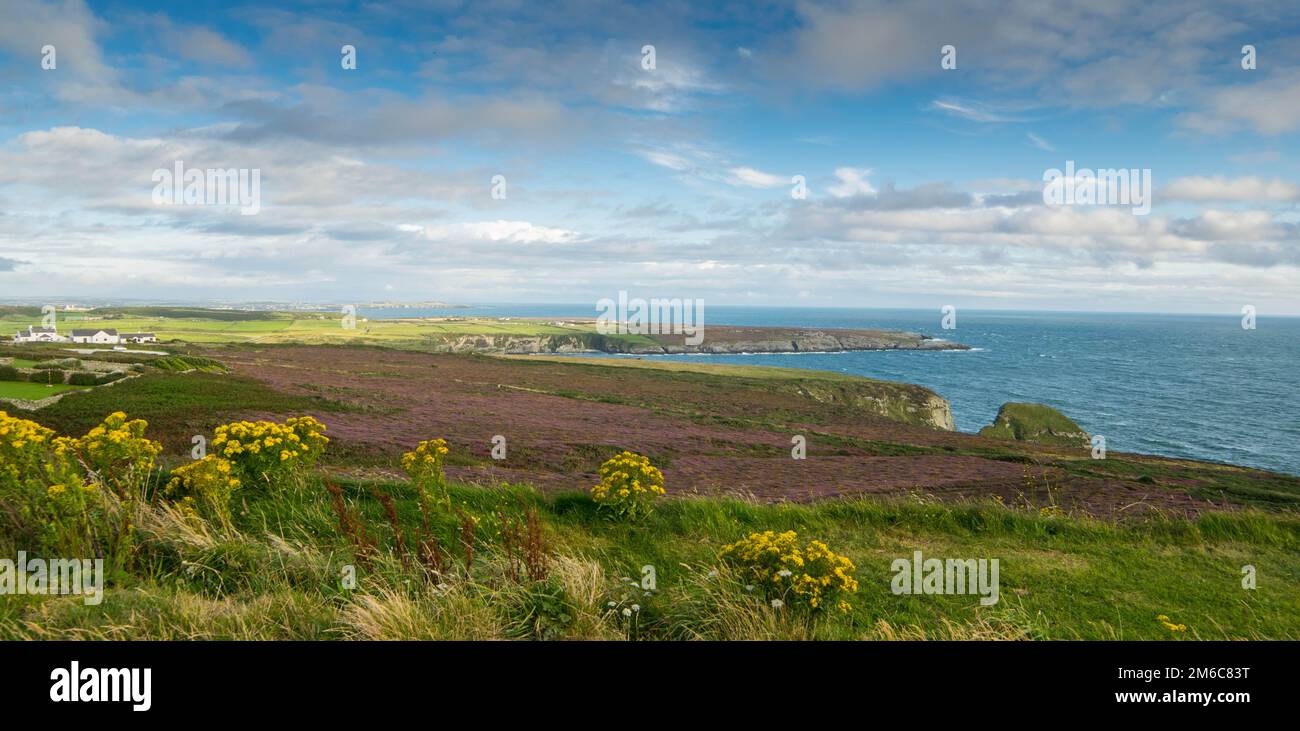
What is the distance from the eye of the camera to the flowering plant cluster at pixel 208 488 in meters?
7.42

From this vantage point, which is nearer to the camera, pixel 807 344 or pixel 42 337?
pixel 42 337

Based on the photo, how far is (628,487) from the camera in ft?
29.4

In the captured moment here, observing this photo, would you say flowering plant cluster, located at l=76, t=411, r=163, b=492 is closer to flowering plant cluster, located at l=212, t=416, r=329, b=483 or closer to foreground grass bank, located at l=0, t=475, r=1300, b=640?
foreground grass bank, located at l=0, t=475, r=1300, b=640

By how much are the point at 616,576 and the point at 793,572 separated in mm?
1999

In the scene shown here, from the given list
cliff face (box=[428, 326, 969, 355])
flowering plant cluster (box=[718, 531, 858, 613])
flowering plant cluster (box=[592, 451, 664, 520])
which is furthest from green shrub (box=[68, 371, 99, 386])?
cliff face (box=[428, 326, 969, 355])

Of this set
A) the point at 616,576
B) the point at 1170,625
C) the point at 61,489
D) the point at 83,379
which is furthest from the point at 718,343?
the point at 61,489

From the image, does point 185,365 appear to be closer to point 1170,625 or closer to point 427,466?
point 427,466

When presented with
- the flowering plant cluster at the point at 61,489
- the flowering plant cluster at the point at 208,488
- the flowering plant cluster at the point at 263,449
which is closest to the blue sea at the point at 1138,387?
the flowering plant cluster at the point at 263,449

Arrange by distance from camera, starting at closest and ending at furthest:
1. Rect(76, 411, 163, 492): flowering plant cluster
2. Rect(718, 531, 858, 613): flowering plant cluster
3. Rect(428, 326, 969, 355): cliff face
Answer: Rect(718, 531, 858, 613): flowering plant cluster < Rect(76, 411, 163, 492): flowering plant cluster < Rect(428, 326, 969, 355): cliff face

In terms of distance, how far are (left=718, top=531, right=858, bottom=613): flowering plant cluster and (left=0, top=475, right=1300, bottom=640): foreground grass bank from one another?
0.55 ft

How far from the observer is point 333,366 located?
5728cm

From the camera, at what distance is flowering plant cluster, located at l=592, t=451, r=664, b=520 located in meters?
8.91

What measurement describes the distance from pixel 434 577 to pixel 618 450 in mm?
20818
